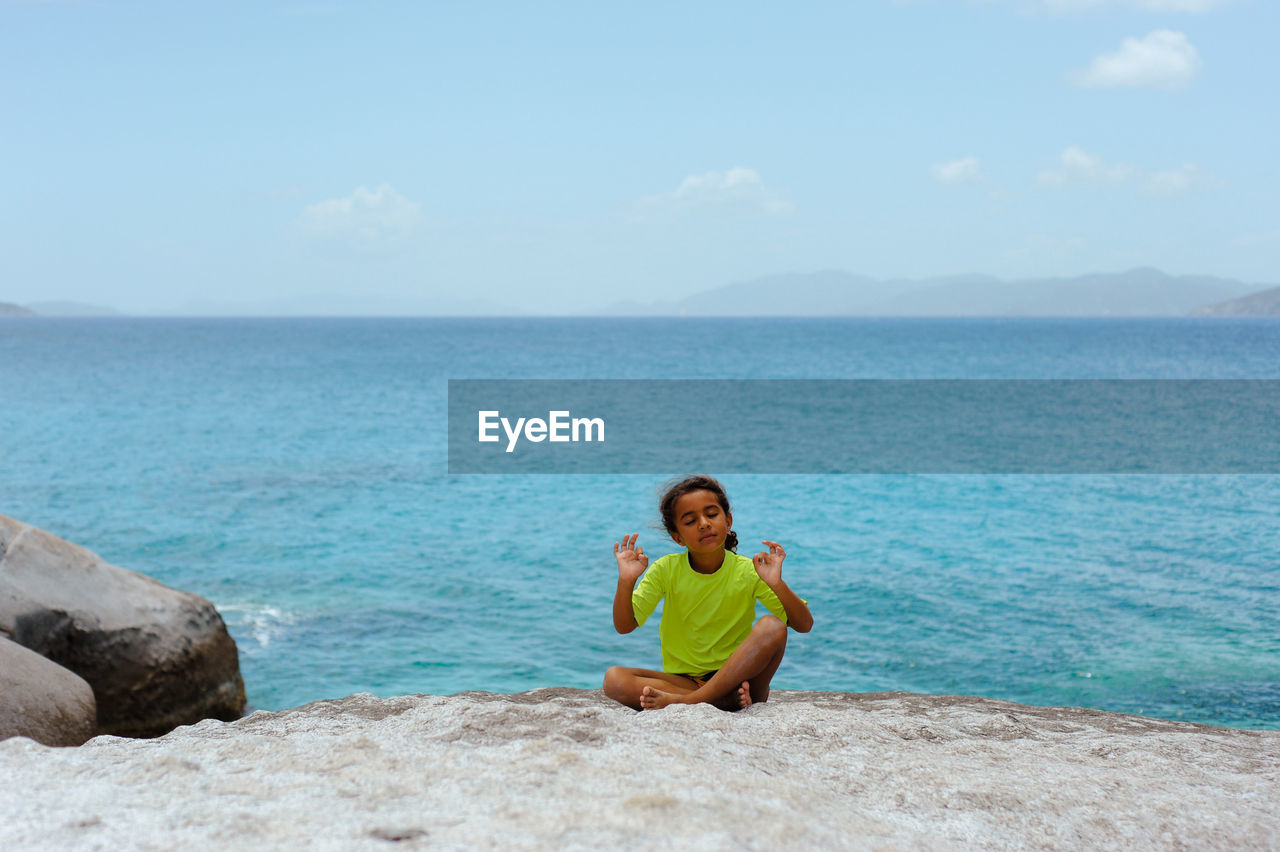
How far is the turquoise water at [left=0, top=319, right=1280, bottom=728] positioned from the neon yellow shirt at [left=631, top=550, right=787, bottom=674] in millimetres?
3750

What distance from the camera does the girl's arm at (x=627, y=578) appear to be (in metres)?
4.81

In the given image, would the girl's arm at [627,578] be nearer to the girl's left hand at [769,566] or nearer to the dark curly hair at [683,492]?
the dark curly hair at [683,492]

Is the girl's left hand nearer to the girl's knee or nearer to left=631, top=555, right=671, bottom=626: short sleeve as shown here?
left=631, top=555, right=671, bottom=626: short sleeve

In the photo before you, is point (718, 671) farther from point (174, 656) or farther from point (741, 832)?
point (174, 656)

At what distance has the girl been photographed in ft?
15.6

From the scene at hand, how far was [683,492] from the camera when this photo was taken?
15.8 ft

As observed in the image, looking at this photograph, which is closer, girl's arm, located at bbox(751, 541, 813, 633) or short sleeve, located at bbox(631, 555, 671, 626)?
girl's arm, located at bbox(751, 541, 813, 633)

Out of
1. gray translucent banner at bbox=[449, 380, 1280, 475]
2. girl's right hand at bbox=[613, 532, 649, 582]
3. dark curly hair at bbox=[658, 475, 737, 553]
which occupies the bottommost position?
gray translucent banner at bbox=[449, 380, 1280, 475]

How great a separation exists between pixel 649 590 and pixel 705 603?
1.00 feet

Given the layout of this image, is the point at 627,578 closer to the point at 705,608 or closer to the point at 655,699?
the point at 705,608

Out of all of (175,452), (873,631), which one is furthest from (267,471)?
(873,631)

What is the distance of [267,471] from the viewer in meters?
22.3

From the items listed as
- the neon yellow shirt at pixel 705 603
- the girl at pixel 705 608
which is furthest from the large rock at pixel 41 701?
the neon yellow shirt at pixel 705 603

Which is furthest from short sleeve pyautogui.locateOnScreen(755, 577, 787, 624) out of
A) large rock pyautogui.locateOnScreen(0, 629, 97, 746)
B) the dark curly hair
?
large rock pyautogui.locateOnScreen(0, 629, 97, 746)
